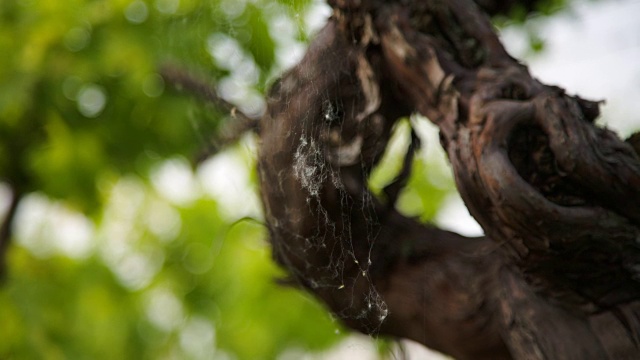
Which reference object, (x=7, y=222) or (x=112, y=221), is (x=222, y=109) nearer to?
(x=7, y=222)

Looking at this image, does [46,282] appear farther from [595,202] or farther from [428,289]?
[595,202]

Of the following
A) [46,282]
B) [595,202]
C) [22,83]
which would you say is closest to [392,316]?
[595,202]

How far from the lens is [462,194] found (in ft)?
4.81

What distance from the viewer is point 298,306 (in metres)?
3.96

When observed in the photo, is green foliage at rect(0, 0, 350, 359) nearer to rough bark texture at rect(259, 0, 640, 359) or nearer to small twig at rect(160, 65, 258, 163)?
small twig at rect(160, 65, 258, 163)

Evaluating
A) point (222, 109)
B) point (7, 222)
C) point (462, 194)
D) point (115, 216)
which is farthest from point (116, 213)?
point (462, 194)

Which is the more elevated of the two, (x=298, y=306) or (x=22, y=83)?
(x=22, y=83)

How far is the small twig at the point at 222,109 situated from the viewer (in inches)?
71.2

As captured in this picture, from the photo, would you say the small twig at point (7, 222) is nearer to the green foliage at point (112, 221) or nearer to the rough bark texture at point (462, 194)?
the green foliage at point (112, 221)

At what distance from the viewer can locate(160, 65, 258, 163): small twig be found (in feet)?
5.93

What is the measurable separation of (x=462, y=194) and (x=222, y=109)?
643 mm

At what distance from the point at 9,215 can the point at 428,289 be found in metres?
3.51

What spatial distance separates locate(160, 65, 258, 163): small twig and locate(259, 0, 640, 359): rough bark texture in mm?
104

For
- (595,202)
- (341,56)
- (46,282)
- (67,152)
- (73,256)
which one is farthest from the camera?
(73,256)
